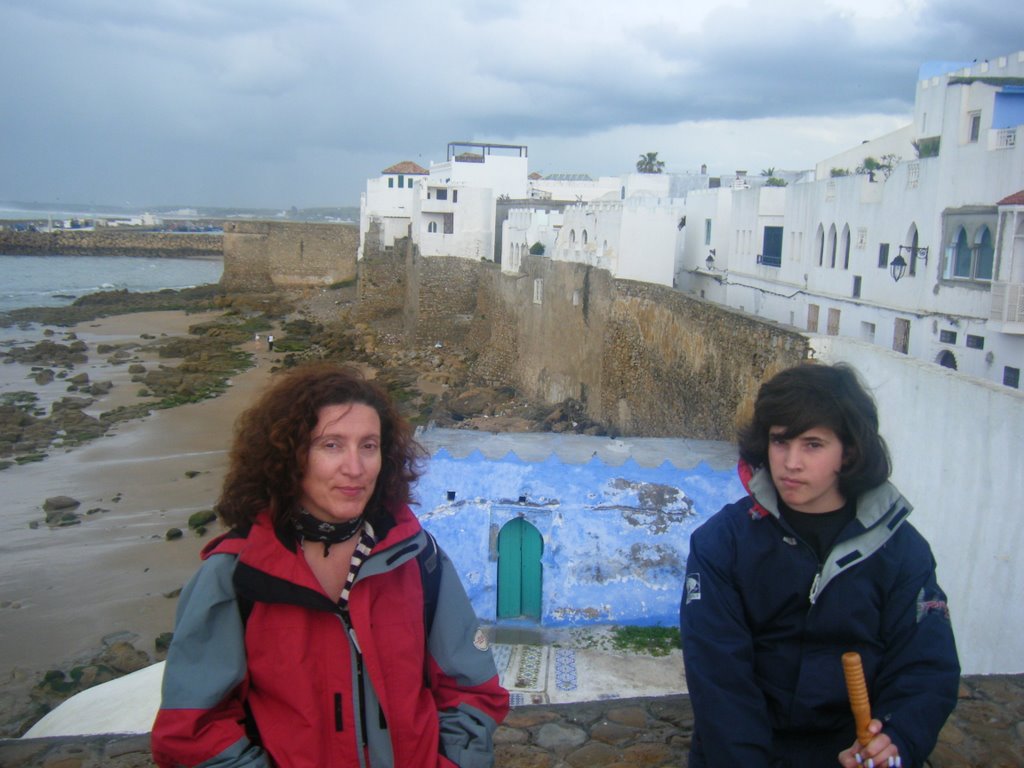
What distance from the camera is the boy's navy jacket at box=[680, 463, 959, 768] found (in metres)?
2.44

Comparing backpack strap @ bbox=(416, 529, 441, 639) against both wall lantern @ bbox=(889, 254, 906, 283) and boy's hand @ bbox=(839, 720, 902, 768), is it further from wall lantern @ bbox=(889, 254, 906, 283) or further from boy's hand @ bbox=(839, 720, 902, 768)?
wall lantern @ bbox=(889, 254, 906, 283)

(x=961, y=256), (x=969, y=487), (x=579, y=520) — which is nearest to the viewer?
(x=969, y=487)

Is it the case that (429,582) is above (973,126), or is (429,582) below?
below

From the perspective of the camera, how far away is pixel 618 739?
3.60 m

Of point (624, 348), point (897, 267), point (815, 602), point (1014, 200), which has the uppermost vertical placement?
point (1014, 200)

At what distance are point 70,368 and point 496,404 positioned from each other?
47.9 ft

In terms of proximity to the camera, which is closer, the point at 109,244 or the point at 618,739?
the point at 618,739

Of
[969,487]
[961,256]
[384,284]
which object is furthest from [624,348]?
[384,284]

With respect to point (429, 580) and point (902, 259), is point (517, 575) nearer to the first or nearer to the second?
point (429, 580)

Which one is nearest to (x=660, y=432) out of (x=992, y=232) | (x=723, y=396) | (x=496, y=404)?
(x=723, y=396)

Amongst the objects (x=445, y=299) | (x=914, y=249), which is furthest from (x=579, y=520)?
(x=445, y=299)

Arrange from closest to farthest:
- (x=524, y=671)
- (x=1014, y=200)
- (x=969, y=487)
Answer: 1. (x=969, y=487)
2. (x=524, y=671)
3. (x=1014, y=200)

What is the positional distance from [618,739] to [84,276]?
67.4 meters

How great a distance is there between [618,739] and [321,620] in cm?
187
